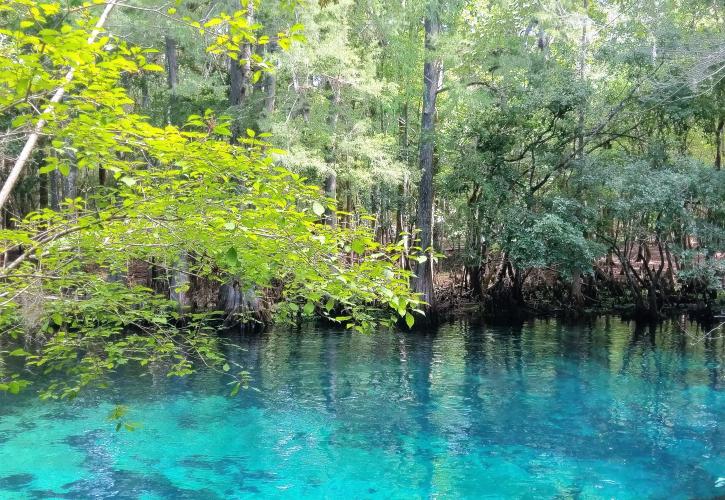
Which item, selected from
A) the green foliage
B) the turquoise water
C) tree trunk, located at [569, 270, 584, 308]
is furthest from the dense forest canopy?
the green foliage

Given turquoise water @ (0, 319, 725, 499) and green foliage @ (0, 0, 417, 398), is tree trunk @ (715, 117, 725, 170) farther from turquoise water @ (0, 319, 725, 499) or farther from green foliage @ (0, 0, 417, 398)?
green foliage @ (0, 0, 417, 398)

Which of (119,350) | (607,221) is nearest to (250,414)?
(119,350)

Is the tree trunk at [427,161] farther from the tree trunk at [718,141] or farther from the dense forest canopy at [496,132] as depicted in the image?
the tree trunk at [718,141]

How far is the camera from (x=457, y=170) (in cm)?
1702

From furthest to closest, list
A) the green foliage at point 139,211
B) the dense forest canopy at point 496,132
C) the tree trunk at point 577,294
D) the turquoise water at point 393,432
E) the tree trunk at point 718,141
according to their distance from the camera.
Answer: the tree trunk at point 577,294 < the tree trunk at point 718,141 < the dense forest canopy at point 496,132 < the turquoise water at point 393,432 < the green foliage at point 139,211

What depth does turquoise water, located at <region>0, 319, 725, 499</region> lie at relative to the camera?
22.2 ft

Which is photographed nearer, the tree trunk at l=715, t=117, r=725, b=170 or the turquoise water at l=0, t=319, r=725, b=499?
the turquoise water at l=0, t=319, r=725, b=499

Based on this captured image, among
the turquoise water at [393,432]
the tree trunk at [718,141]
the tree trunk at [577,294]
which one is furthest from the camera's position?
the tree trunk at [577,294]

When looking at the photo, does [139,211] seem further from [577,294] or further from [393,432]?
[577,294]

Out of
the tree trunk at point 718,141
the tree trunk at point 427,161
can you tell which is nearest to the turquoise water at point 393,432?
the tree trunk at point 427,161

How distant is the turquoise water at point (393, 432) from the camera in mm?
6758

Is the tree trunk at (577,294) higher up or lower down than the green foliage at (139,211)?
lower down

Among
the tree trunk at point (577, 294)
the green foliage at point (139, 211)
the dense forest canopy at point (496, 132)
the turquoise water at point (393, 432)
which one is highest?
the dense forest canopy at point (496, 132)

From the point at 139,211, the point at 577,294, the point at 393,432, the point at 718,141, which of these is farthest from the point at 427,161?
the point at 139,211
